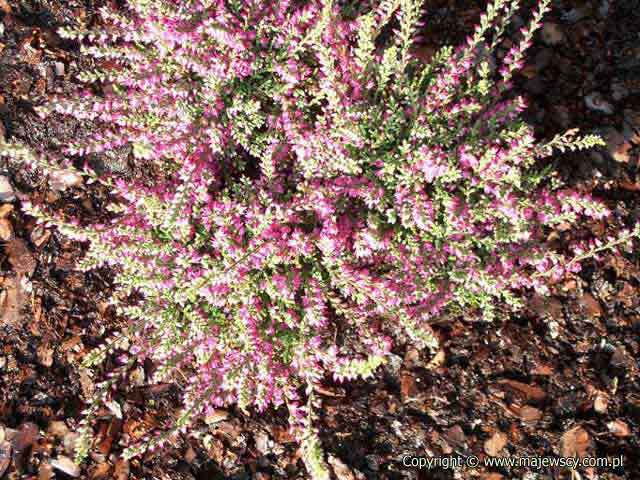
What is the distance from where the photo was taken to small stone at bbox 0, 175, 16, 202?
140 inches

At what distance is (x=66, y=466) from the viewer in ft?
10.1

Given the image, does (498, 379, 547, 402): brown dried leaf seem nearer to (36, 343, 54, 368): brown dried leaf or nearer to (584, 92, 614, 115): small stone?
(584, 92, 614, 115): small stone

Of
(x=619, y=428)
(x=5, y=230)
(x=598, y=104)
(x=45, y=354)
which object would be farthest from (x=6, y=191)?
(x=598, y=104)

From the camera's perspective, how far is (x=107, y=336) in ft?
11.2

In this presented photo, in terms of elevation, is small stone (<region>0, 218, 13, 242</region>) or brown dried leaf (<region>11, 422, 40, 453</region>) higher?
small stone (<region>0, 218, 13, 242</region>)


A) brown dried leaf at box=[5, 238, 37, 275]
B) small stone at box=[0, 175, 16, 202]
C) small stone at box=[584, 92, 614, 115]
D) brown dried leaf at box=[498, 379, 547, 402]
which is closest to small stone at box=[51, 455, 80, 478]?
brown dried leaf at box=[5, 238, 37, 275]

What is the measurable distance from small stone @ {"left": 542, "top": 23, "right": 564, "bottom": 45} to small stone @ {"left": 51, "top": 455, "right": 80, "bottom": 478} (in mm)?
3901

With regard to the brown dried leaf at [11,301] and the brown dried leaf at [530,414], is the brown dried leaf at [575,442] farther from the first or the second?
the brown dried leaf at [11,301]

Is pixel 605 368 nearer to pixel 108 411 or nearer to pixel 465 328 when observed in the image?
pixel 465 328

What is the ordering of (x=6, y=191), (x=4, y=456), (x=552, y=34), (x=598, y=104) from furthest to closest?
(x=552, y=34) → (x=598, y=104) → (x=6, y=191) → (x=4, y=456)

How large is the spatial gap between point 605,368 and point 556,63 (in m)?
2.06

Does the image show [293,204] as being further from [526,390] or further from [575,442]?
[575,442]

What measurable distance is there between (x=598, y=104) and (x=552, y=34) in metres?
0.59

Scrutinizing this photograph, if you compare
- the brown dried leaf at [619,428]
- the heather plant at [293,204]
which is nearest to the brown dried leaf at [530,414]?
the brown dried leaf at [619,428]
